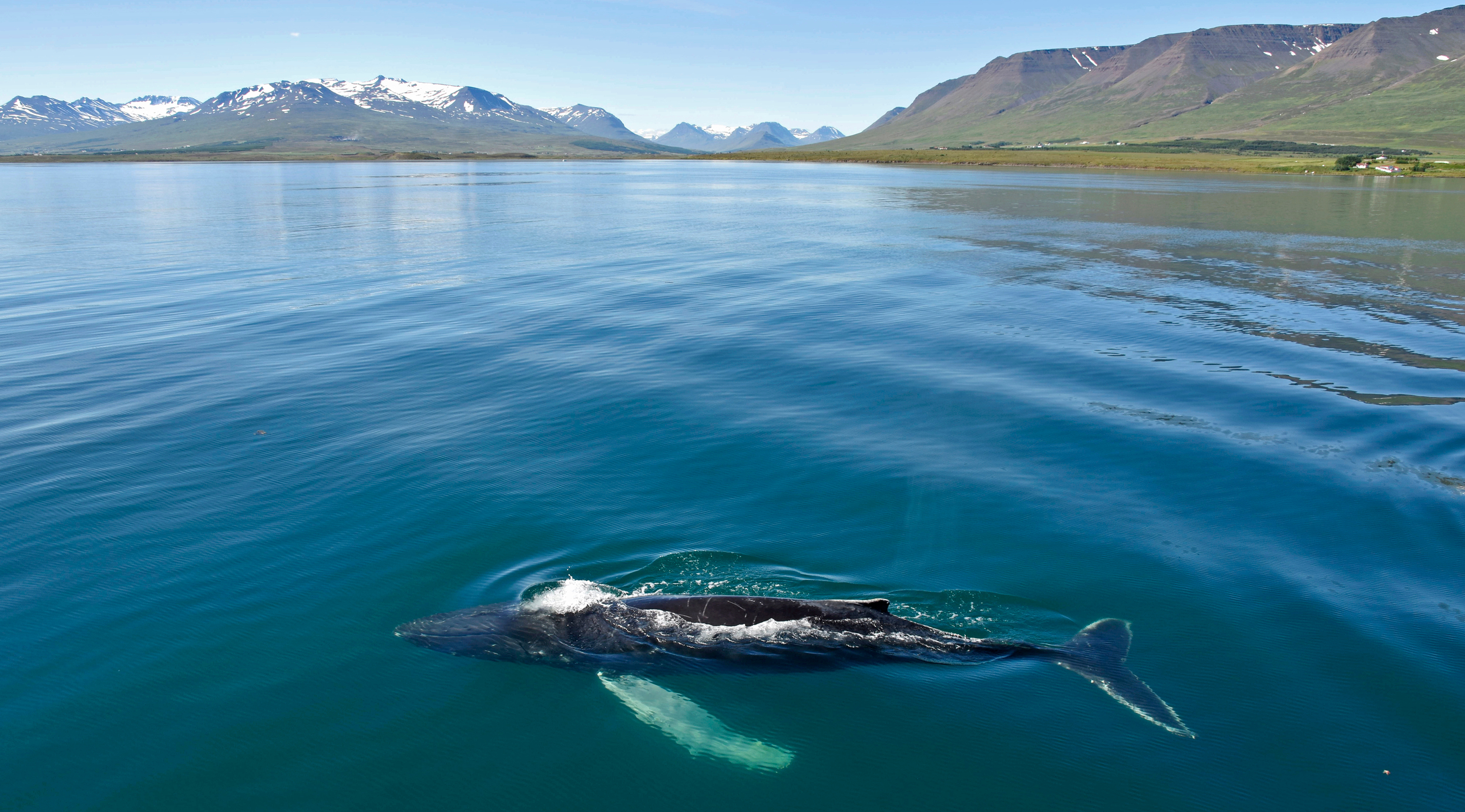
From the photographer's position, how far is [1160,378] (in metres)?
24.5

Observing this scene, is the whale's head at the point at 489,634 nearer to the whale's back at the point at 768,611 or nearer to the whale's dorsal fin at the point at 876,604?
the whale's back at the point at 768,611

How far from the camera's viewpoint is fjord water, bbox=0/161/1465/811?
32.1ft

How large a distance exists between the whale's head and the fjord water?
240 millimetres

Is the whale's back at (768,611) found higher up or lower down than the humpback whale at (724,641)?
higher up

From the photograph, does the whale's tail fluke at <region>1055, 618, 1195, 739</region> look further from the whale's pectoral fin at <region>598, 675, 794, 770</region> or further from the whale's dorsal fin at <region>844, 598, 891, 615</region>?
the whale's pectoral fin at <region>598, 675, 794, 770</region>

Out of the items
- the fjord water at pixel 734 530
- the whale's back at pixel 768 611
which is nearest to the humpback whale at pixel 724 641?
the whale's back at pixel 768 611

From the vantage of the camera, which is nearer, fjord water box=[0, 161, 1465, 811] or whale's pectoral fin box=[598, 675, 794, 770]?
fjord water box=[0, 161, 1465, 811]

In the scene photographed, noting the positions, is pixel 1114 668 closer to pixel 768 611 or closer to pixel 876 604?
Result: pixel 876 604

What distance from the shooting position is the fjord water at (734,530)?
977 centimetres

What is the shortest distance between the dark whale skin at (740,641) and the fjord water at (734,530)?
0.94 feet

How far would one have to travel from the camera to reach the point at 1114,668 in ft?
37.0

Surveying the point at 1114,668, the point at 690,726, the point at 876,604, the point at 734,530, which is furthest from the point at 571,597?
the point at 1114,668

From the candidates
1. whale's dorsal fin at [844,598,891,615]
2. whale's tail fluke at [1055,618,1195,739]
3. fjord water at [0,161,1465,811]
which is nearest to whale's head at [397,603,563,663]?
fjord water at [0,161,1465,811]

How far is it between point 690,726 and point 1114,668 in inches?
243
